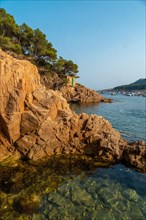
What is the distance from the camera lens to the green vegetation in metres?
59.4

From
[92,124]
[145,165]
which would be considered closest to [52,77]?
[92,124]

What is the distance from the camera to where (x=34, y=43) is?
64750 millimetres

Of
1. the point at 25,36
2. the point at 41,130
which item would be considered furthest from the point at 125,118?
the point at 25,36

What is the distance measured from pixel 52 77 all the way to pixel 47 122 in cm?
5237

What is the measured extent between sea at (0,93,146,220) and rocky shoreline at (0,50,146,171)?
1441 mm

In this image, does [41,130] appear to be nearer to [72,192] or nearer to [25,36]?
[72,192]

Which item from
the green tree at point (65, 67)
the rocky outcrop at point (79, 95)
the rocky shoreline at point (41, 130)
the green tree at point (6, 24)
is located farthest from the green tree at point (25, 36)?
the rocky shoreline at point (41, 130)

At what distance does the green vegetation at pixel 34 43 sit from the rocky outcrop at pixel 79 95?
772 cm

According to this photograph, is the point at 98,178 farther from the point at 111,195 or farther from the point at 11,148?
the point at 11,148

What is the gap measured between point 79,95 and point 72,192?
196ft

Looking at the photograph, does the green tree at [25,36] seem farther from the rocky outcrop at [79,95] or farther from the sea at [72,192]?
the sea at [72,192]

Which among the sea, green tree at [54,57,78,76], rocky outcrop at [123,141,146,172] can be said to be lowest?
the sea

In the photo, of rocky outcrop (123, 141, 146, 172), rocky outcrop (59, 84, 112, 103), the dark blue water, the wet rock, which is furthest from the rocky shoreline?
rocky outcrop (59, 84, 112, 103)

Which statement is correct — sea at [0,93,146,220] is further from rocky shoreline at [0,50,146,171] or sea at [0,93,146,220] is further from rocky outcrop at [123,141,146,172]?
rocky shoreline at [0,50,146,171]
